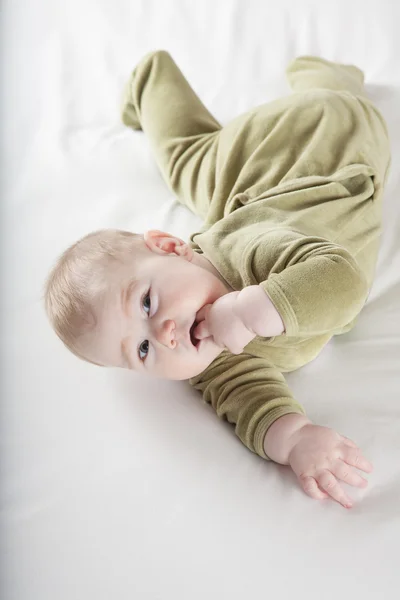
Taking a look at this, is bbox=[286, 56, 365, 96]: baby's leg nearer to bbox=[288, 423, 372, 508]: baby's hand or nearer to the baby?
the baby

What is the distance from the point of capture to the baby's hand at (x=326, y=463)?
0.92 meters

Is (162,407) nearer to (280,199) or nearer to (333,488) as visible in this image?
(333,488)

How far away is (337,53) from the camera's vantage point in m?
1.70

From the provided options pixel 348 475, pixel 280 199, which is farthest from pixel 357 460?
pixel 280 199

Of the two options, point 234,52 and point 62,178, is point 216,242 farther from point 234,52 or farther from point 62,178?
point 234,52

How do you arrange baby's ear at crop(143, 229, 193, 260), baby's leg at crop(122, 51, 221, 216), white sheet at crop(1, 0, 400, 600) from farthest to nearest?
baby's leg at crop(122, 51, 221, 216) → baby's ear at crop(143, 229, 193, 260) → white sheet at crop(1, 0, 400, 600)

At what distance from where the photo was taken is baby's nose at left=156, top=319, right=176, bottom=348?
936 millimetres

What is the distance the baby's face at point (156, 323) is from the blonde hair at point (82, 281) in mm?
24

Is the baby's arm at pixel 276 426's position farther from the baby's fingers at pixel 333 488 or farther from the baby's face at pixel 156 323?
the baby's face at pixel 156 323

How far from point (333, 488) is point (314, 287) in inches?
10.9

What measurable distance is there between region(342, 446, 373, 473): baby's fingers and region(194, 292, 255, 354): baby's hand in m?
0.21

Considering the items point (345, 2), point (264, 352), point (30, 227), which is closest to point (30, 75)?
point (30, 227)

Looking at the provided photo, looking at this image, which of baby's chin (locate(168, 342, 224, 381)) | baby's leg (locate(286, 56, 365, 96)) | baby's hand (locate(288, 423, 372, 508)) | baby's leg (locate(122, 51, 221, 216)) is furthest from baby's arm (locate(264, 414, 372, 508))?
baby's leg (locate(286, 56, 365, 96))

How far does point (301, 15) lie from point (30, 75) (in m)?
0.78
